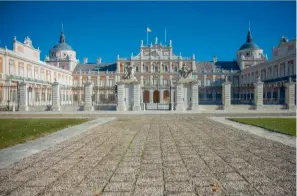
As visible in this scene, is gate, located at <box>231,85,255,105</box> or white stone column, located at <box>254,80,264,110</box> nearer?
white stone column, located at <box>254,80,264,110</box>

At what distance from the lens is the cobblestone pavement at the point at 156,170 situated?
3.71 meters

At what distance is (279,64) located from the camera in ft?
150

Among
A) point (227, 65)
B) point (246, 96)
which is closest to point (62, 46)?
point (227, 65)

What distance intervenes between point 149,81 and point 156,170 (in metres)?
59.9

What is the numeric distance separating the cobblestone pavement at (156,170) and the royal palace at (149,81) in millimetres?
17554

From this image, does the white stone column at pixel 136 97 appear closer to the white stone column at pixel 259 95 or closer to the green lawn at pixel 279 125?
the white stone column at pixel 259 95

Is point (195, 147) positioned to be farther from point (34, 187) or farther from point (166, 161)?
point (34, 187)

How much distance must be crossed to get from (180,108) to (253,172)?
19454 mm

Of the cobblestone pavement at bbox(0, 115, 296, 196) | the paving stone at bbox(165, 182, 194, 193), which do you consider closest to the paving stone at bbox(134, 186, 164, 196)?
the cobblestone pavement at bbox(0, 115, 296, 196)

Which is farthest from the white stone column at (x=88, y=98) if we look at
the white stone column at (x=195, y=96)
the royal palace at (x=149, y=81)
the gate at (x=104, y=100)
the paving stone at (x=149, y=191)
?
the paving stone at (x=149, y=191)

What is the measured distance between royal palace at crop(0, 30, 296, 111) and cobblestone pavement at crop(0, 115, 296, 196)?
1755cm

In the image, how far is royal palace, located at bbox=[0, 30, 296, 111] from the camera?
24578 mm

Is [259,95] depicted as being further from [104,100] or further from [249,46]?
[249,46]

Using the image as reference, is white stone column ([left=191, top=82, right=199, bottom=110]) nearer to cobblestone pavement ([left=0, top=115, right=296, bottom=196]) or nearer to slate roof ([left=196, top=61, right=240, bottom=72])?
cobblestone pavement ([left=0, top=115, right=296, bottom=196])
